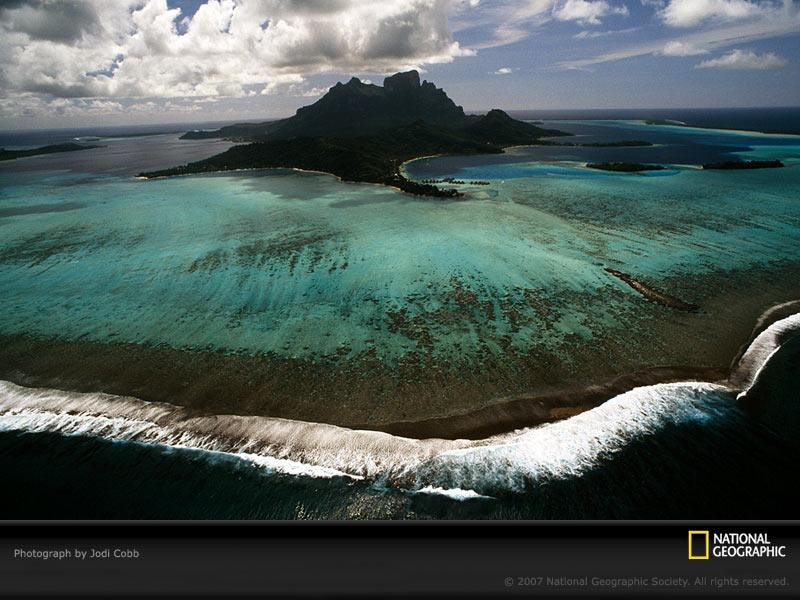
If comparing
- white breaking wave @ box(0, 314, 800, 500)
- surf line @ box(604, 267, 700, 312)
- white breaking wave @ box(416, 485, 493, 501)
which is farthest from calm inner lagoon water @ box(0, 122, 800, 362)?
white breaking wave @ box(416, 485, 493, 501)

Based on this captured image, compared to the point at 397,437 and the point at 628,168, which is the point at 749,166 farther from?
the point at 397,437

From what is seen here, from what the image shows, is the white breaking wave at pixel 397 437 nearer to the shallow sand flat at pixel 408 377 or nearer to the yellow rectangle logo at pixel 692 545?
the shallow sand flat at pixel 408 377

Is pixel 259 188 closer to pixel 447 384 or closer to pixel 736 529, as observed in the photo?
pixel 447 384

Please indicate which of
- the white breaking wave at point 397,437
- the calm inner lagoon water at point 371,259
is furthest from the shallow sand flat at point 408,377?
the calm inner lagoon water at point 371,259

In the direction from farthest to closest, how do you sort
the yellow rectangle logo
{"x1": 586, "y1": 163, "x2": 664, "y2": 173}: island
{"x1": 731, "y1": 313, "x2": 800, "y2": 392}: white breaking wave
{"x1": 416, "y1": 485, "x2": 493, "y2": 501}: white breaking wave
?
{"x1": 586, "y1": 163, "x2": 664, "y2": 173}: island
{"x1": 731, "y1": 313, "x2": 800, "y2": 392}: white breaking wave
{"x1": 416, "y1": 485, "x2": 493, "y2": 501}: white breaking wave
the yellow rectangle logo

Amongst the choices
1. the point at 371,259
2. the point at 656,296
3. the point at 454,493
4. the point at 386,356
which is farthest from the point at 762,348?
the point at 371,259

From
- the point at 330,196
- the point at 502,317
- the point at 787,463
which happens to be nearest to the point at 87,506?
the point at 502,317

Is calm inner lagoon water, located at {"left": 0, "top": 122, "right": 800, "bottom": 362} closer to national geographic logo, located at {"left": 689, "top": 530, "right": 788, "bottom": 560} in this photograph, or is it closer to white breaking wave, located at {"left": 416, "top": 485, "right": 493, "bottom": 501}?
white breaking wave, located at {"left": 416, "top": 485, "right": 493, "bottom": 501}
